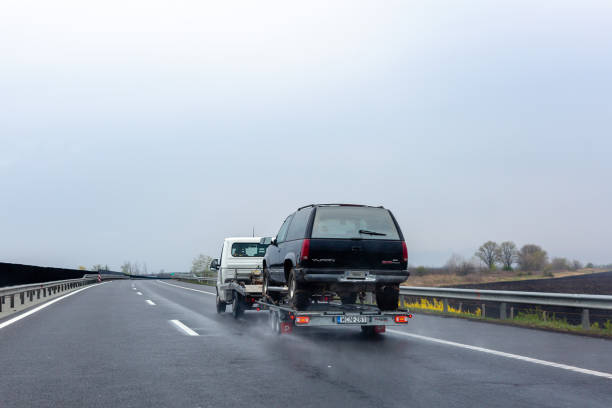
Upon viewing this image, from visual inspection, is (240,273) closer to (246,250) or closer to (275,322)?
(246,250)

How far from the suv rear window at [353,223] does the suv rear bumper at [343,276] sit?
0.59 m

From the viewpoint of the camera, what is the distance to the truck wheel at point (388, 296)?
10.3 metres

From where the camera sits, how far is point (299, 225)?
10.6 m

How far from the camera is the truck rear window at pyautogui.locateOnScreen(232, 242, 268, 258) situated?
15.6 metres

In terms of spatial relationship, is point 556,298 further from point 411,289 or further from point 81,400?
point 81,400

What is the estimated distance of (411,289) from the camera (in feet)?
55.1

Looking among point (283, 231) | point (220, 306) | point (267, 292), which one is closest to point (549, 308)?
point (220, 306)

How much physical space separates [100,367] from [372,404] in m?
3.80

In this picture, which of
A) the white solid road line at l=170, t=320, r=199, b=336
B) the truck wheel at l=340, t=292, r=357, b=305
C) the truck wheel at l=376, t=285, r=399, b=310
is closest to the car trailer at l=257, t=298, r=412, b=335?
the truck wheel at l=376, t=285, r=399, b=310

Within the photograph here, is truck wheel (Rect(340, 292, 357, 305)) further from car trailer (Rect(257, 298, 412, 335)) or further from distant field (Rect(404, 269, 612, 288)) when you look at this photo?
distant field (Rect(404, 269, 612, 288))

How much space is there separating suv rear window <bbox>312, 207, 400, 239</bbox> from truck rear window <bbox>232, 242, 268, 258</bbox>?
19.6ft

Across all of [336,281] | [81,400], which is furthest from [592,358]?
[81,400]

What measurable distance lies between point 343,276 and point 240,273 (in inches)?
222

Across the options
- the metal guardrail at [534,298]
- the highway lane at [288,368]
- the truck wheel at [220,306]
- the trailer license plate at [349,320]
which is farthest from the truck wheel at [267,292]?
the metal guardrail at [534,298]
